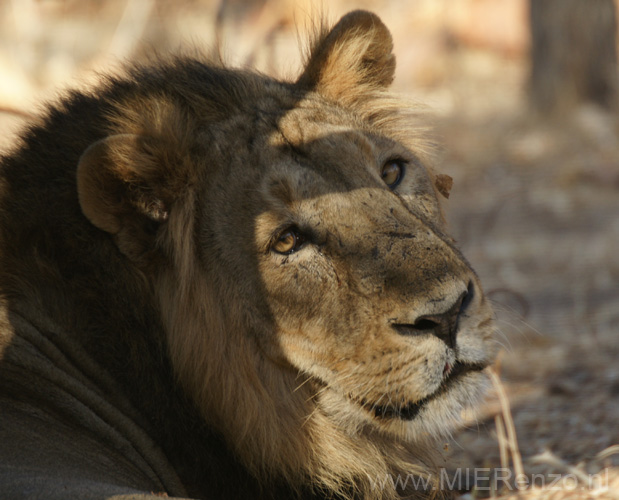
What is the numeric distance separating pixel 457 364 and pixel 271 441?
81 centimetres

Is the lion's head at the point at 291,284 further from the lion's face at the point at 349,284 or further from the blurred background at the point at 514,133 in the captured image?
the blurred background at the point at 514,133

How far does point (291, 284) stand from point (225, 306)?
30 cm

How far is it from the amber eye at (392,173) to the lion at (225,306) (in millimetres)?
104

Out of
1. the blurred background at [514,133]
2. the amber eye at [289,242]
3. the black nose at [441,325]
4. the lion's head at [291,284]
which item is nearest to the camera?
the black nose at [441,325]

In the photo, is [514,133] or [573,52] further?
[514,133]

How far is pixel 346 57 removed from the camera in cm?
423

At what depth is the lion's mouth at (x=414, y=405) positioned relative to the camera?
3.24 m

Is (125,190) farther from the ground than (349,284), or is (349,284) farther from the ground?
(125,190)

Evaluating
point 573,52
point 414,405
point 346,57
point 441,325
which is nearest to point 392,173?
point 346,57

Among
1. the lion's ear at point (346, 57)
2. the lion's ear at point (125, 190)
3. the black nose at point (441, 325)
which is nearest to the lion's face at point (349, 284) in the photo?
the black nose at point (441, 325)

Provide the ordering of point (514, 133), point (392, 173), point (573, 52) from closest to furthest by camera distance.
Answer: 1. point (392, 173)
2. point (573, 52)
3. point (514, 133)

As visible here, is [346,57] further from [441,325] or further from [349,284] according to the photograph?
[441,325]

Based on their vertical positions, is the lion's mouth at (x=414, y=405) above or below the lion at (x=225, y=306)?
below

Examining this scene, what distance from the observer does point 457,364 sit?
3227mm
